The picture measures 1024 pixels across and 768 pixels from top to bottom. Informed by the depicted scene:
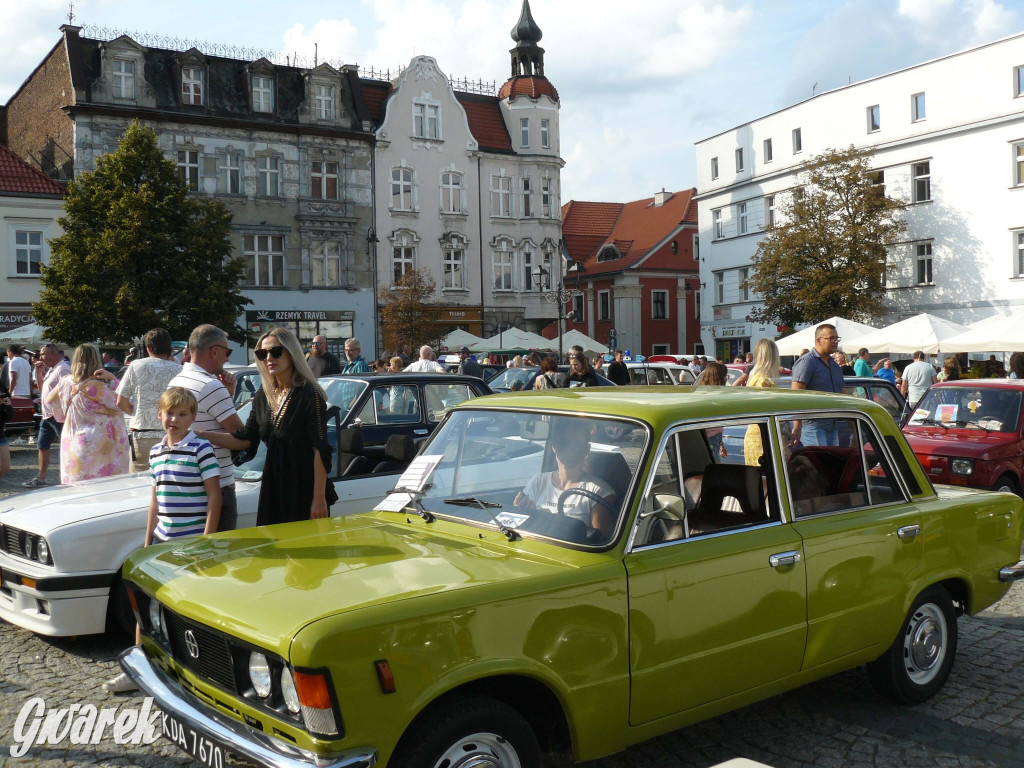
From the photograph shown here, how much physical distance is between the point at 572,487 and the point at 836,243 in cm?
3770

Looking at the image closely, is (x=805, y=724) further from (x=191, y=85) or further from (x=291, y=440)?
(x=191, y=85)

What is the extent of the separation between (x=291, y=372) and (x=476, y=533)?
6.63 feet

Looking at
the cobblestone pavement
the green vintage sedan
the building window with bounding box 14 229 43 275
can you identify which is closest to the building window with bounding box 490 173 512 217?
the building window with bounding box 14 229 43 275

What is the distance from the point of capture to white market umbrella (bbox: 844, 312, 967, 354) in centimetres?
2111

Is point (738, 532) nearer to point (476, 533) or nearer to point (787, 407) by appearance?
point (787, 407)

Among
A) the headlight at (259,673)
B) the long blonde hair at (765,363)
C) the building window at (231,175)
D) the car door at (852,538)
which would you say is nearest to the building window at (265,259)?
the building window at (231,175)

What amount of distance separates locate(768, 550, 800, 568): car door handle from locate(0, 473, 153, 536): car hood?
345 centimetres

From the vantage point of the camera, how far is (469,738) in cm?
335

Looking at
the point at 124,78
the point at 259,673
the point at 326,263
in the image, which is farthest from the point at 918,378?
the point at 124,78

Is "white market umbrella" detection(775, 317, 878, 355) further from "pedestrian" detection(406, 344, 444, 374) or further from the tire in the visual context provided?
the tire

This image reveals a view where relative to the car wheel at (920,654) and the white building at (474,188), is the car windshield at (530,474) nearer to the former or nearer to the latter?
the car wheel at (920,654)

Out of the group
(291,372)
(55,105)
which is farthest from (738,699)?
(55,105)

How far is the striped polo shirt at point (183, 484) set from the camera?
17.2 ft

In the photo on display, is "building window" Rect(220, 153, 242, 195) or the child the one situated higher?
"building window" Rect(220, 153, 242, 195)
